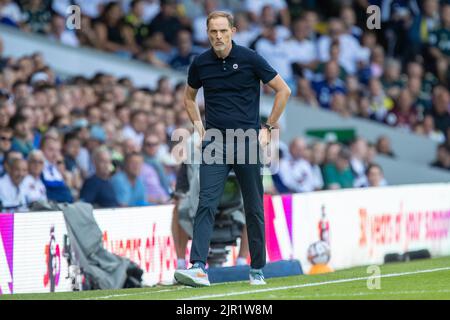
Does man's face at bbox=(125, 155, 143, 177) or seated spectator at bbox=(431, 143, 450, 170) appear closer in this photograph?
man's face at bbox=(125, 155, 143, 177)

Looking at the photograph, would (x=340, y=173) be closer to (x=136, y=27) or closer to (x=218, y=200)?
(x=136, y=27)

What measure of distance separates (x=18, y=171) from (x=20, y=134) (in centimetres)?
108

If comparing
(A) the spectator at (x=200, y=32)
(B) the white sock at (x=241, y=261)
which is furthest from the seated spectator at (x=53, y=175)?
(A) the spectator at (x=200, y=32)

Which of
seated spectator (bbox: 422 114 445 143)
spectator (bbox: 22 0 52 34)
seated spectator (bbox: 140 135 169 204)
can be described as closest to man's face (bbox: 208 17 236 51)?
seated spectator (bbox: 140 135 169 204)

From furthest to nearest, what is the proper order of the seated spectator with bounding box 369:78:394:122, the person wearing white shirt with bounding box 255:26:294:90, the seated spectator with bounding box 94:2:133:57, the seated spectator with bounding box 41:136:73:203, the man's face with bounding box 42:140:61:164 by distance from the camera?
the seated spectator with bounding box 369:78:394:122 < the person wearing white shirt with bounding box 255:26:294:90 < the seated spectator with bounding box 94:2:133:57 < the man's face with bounding box 42:140:61:164 < the seated spectator with bounding box 41:136:73:203

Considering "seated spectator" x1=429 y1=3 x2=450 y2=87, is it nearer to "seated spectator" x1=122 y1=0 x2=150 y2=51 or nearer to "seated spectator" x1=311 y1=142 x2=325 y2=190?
"seated spectator" x1=311 y1=142 x2=325 y2=190

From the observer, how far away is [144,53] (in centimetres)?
2080

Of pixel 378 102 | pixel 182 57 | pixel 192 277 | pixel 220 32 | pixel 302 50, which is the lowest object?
pixel 192 277

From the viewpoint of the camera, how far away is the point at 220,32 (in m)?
10.7

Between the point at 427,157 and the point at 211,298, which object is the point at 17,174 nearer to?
the point at 211,298

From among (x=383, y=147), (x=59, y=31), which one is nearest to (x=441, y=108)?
(x=383, y=147)

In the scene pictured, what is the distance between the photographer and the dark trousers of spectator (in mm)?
10797

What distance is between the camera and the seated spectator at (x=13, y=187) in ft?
45.6

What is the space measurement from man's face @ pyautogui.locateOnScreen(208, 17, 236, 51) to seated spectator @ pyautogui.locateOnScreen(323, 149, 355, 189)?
27.5 feet
